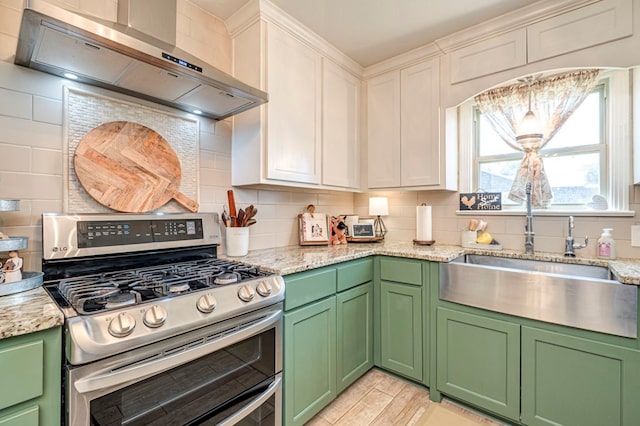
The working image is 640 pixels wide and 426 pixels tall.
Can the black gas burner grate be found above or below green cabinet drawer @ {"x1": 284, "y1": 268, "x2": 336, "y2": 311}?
above

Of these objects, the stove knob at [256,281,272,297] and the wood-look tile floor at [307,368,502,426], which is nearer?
the stove knob at [256,281,272,297]

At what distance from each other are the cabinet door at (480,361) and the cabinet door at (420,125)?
3.50 ft

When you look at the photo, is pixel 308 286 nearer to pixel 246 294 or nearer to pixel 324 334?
pixel 324 334

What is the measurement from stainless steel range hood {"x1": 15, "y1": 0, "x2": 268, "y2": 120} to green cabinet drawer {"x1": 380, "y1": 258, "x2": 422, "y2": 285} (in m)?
1.33

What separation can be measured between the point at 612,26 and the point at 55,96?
115 inches

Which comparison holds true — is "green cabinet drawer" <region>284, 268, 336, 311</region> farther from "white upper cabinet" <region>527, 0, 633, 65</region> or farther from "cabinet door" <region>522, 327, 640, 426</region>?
"white upper cabinet" <region>527, 0, 633, 65</region>

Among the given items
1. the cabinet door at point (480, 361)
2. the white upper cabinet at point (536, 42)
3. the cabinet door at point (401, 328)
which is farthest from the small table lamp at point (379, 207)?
the cabinet door at point (480, 361)

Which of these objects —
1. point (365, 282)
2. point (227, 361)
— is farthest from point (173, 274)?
point (365, 282)

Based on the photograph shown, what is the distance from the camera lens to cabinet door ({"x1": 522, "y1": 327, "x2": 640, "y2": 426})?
4.39 feet

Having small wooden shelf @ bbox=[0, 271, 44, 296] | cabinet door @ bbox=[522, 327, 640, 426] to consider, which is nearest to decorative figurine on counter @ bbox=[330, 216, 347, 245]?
cabinet door @ bbox=[522, 327, 640, 426]

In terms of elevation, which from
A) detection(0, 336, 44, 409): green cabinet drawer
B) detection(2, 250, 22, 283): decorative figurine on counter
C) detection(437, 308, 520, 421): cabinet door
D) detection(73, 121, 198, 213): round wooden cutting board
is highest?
detection(73, 121, 198, 213): round wooden cutting board

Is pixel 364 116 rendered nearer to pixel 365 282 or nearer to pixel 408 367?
pixel 365 282

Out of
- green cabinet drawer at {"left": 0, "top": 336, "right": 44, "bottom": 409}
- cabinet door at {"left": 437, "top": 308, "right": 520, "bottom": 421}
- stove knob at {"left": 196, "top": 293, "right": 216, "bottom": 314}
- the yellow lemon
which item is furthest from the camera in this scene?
the yellow lemon

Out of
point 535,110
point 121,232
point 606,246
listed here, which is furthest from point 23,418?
point 535,110
